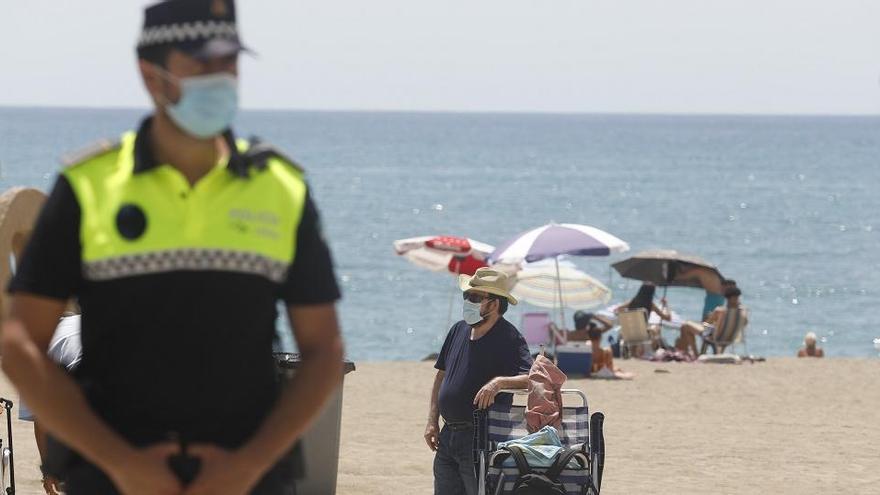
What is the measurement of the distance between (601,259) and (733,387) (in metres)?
32.2

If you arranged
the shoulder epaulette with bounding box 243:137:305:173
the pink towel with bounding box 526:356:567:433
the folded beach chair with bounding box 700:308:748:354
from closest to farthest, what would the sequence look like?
the shoulder epaulette with bounding box 243:137:305:173 → the pink towel with bounding box 526:356:567:433 → the folded beach chair with bounding box 700:308:748:354

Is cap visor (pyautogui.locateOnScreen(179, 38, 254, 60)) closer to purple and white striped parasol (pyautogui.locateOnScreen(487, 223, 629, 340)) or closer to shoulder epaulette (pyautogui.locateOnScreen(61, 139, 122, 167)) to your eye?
shoulder epaulette (pyautogui.locateOnScreen(61, 139, 122, 167))

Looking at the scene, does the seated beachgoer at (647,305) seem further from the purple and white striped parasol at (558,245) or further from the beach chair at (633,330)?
the purple and white striped parasol at (558,245)

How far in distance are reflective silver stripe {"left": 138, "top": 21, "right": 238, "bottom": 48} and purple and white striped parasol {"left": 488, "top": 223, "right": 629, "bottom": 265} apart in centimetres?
1754

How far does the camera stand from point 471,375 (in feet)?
25.4

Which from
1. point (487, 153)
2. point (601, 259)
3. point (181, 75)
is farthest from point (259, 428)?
point (487, 153)

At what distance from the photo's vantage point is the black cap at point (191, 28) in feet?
8.85

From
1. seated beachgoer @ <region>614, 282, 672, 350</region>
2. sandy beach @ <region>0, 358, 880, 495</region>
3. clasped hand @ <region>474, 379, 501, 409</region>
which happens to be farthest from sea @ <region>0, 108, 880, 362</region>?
sandy beach @ <region>0, 358, 880, 495</region>

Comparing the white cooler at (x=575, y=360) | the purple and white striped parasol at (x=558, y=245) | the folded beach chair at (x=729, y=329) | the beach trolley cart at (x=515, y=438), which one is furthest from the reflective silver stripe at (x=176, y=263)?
the folded beach chair at (x=729, y=329)

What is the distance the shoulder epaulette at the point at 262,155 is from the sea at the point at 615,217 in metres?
0.11

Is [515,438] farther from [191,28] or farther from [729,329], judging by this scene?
[729,329]

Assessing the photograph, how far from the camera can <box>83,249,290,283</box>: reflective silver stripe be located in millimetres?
2641

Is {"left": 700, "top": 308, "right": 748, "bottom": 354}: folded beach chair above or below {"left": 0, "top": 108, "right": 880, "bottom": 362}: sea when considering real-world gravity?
above

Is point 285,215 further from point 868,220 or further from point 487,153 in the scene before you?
point 487,153
